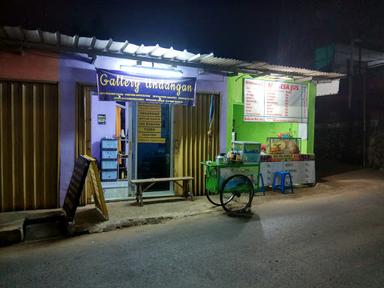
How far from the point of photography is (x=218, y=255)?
5270 millimetres

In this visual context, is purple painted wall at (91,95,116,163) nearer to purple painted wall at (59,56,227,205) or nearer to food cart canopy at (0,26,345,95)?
purple painted wall at (59,56,227,205)

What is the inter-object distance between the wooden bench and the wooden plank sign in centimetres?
169

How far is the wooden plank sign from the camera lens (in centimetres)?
663

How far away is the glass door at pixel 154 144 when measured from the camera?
917 cm

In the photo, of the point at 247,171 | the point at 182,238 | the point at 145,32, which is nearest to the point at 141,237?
the point at 182,238

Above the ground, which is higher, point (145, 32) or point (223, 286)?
point (145, 32)

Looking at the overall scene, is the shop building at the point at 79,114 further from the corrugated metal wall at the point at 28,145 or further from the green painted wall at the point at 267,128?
the green painted wall at the point at 267,128

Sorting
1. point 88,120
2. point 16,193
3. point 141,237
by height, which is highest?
point 88,120

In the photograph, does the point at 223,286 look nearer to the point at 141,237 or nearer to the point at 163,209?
the point at 141,237

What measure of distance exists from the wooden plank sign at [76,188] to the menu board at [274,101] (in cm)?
557

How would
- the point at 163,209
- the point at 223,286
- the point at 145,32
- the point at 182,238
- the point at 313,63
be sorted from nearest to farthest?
the point at 223,286 < the point at 182,238 < the point at 163,209 < the point at 145,32 < the point at 313,63

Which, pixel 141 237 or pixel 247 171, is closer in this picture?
pixel 141 237

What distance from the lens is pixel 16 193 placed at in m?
7.66

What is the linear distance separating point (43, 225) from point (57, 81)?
3431mm
